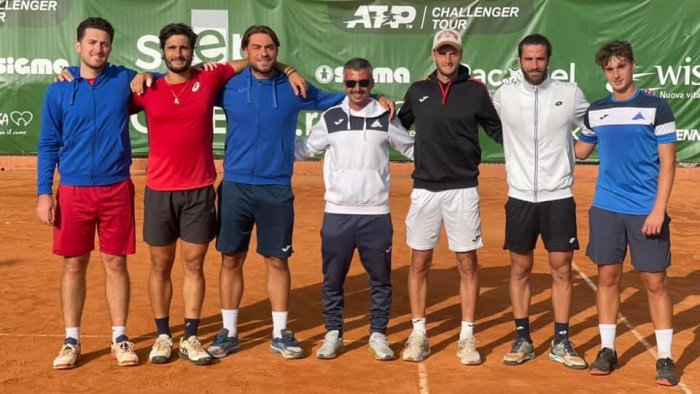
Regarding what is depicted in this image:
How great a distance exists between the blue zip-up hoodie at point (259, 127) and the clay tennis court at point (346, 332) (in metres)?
1.27

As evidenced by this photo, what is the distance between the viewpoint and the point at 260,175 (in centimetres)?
Answer: 598

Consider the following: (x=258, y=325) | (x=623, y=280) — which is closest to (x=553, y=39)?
(x=623, y=280)

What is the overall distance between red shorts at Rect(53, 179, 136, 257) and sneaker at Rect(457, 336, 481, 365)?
2.31m

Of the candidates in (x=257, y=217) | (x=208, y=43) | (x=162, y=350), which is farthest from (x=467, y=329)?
(x=208, y=43)

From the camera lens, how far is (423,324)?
6.20 metres

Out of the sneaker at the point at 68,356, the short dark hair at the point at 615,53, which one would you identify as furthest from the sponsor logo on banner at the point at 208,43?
the short dark hair at the point at 615,53

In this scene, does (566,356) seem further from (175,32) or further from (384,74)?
(384,74)

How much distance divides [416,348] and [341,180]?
4.09 feet

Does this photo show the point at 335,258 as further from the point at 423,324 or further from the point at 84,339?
the point at 84,339

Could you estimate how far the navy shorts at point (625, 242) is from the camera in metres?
5.59

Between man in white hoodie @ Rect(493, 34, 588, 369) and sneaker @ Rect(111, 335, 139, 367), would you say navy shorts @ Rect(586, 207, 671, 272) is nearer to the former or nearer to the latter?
man in white hoodie @ Rect(493, 34, 588, 369)

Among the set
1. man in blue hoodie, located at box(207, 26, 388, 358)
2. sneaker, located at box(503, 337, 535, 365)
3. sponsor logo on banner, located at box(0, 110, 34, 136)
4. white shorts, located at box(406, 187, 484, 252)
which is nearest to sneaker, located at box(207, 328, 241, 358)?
man in blue hoodie, located at box(207, 26, 388, 358)

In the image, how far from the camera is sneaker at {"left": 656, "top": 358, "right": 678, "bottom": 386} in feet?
18.3

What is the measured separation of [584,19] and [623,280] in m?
10.1
